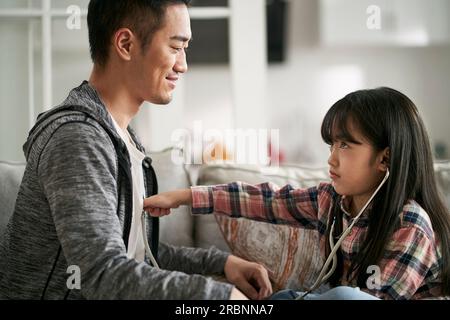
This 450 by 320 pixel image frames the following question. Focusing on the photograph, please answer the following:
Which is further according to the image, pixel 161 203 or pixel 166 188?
pixel 166 188

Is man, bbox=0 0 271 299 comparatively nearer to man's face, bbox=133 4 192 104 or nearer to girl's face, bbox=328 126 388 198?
man's face, bbox=133 4 192 104

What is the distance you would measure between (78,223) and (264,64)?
1672 mm

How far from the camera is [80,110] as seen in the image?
86 cm

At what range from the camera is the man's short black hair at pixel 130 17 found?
0.96 metres

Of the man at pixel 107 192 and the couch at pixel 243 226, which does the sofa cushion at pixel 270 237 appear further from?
the man at pixel 107 192

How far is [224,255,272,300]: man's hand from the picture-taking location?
3.31ft

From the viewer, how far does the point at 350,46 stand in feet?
11.3

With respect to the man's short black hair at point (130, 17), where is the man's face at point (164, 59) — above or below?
below

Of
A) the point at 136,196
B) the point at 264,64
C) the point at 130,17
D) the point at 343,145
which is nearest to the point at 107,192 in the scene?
the point at 136,196

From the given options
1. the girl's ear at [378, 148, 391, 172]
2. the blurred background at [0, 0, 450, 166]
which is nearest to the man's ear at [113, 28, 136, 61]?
the blurred background at [0, 0, 450, 166]

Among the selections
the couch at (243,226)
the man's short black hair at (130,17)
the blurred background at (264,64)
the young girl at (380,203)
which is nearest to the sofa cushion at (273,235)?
the couch at (243,226)

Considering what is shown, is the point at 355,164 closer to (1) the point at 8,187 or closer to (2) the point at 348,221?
(2) the point at 348,221
